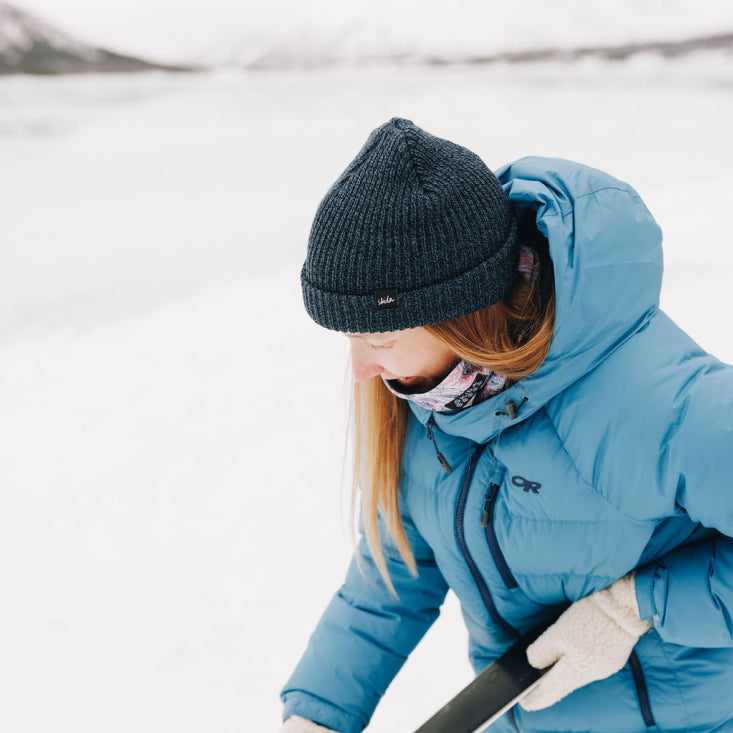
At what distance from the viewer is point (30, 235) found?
3412 millimetres

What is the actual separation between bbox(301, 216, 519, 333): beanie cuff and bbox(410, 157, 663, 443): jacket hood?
6 centimetres

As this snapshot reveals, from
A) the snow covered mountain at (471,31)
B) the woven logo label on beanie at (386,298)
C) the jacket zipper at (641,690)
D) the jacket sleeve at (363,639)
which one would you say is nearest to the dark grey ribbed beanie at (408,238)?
the woven logo label on beanie at (386,298)

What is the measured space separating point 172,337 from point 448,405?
212 cm

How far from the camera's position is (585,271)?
620mm

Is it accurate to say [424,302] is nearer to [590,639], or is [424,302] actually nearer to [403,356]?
[403,356]

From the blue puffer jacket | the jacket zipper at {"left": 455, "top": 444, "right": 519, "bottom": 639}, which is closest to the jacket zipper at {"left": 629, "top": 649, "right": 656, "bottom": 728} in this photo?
the blue puffer jacket

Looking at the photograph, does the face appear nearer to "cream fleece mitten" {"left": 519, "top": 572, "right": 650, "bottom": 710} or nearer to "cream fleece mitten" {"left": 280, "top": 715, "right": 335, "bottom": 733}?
"cream fleece mitten" {"left": 519, "top": 572, "right": 650, "bottom": 710}

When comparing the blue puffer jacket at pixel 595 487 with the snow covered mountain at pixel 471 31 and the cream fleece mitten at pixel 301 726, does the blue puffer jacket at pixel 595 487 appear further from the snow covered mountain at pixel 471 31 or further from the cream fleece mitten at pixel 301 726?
the snow covered mountain at pixel 471 31

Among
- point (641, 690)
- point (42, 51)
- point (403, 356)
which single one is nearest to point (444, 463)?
point (403, 356)

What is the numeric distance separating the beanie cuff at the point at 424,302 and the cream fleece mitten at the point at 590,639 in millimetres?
365

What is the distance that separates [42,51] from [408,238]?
4.35 m

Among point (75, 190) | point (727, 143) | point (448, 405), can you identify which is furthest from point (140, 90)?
point (448, 405)

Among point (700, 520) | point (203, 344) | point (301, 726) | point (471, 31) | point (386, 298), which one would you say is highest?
point (471, 31)

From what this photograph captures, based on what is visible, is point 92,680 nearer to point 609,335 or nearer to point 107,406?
point 107,406
